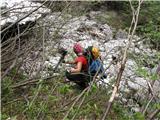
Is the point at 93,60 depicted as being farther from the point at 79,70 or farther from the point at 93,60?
the point at 79,70

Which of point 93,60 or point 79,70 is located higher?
point 93,60

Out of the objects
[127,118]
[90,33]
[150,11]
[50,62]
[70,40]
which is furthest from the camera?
[150,11]

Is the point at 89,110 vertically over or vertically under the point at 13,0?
under

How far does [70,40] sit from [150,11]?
273 cm

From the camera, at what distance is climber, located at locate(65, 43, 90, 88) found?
683 centimetres

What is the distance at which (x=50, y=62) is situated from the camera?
316 inches

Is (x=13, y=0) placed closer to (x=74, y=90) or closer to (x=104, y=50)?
(x=74, y=90)

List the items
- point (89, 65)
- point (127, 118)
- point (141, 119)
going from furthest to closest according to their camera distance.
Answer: point (89, 65) → point (127, 118) → point (141, 119)

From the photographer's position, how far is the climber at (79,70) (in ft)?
22.4

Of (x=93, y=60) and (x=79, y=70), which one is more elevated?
(x=93, y=60)

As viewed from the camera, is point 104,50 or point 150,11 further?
point 150,11

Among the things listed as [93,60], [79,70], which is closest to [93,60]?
[93,60]

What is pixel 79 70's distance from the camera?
6855mm

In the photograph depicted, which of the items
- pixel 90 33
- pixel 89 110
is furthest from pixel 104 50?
pixel 89 110
